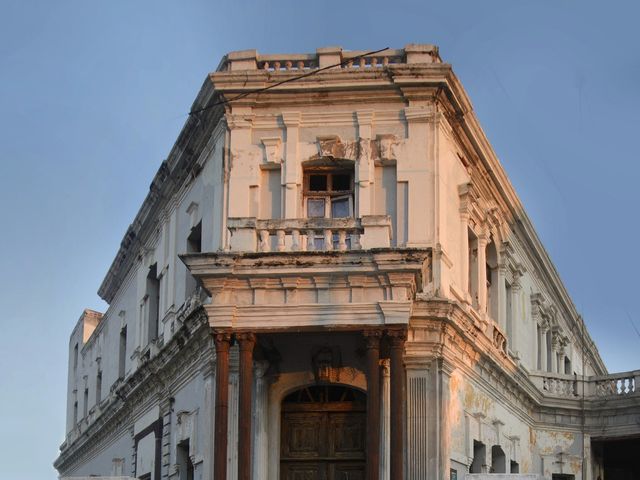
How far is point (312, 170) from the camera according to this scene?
850 inches

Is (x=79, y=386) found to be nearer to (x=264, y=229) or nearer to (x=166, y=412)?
(x=166, y=412)

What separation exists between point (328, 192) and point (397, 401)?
15.7 feet

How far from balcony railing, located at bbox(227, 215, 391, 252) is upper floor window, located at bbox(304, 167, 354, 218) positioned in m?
2.01

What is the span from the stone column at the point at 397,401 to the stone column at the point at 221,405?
8.21 ft

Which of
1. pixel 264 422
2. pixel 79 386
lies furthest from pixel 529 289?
pixel 79 386

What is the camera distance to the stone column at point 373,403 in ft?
57.8

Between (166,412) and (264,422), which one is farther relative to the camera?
(166,412)

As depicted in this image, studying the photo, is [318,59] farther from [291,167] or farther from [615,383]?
[615,383]

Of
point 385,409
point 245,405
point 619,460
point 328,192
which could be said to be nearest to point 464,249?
point 328,192

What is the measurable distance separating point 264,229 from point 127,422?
13237mm

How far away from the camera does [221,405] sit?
1845 cm

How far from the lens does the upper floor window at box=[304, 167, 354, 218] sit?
21.4 meters

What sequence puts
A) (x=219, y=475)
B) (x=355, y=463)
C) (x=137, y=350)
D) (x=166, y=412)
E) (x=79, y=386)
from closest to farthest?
(x=219, y=475) → (x=355, y=463) → (x=166, y=412) → (x=137, y=350) → (x=79, y=386)

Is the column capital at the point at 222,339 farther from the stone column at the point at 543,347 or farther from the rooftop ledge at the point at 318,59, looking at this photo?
the stone column at the point at 543,347
